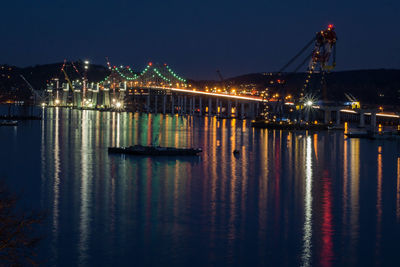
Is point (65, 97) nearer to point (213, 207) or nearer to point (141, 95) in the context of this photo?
point (141, 95)

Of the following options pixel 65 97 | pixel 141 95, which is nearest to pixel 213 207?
pixel 141 95

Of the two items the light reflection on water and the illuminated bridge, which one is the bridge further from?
the light reflection on water

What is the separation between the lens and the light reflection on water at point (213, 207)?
10.8m

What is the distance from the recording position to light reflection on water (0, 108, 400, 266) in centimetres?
1077

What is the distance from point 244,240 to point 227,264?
4.90 feet

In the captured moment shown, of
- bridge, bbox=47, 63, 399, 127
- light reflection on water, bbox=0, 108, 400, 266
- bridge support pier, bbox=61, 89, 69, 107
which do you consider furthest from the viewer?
bridge support pier, bbox=61, 89, 69, 107

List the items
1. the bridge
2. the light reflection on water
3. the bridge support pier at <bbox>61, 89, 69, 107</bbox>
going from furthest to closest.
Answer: the bridge support pier at <bbox>61, 89, 69, 107</bbox>, the bridge, the light reflection on water

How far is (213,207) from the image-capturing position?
14617mm

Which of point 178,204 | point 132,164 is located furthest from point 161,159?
point 178,204

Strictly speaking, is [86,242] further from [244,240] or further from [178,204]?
[178,204]

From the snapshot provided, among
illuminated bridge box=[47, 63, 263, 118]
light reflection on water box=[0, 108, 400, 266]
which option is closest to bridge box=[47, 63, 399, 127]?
illuminated bridge box=[47, 63, 263, 118]

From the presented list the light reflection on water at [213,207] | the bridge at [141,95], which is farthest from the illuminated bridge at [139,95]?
the light reflection on water at [213,207]

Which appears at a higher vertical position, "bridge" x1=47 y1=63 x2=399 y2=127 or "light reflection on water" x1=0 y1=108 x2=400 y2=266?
"bridge" x1=47 y1=63 x2=399 y2=127

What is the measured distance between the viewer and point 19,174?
1944 cm
